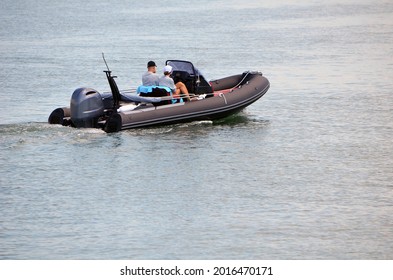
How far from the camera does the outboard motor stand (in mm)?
18641

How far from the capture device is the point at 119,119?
1856 cm

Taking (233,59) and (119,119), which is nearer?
(119,119)

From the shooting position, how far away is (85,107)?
18688 mm

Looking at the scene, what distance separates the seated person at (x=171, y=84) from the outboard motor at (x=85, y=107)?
1308 mm

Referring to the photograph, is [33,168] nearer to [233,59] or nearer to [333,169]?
[333,169]

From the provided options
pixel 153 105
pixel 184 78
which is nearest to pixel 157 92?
pixel 153 105

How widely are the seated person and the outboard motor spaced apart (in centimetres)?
131

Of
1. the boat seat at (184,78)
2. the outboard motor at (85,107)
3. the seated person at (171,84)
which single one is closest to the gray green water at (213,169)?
the outboard motor at (85,107)

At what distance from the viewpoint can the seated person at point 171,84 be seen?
19484 millimetres

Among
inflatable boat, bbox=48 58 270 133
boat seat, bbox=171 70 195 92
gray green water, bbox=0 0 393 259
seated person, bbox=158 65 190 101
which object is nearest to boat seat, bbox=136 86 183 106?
inflatable boat, bbox=48 58 270 133

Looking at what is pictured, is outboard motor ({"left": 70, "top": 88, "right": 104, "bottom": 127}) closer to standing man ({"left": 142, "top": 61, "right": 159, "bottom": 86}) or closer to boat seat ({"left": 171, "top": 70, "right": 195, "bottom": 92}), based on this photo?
standing man ({"left": 142, "top": 61, "right": 159, "bottom": 86})

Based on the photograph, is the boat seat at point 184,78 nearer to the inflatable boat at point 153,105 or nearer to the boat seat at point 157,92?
the inflatable boat at point 153,105

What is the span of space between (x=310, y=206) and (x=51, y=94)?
36.4 feet
